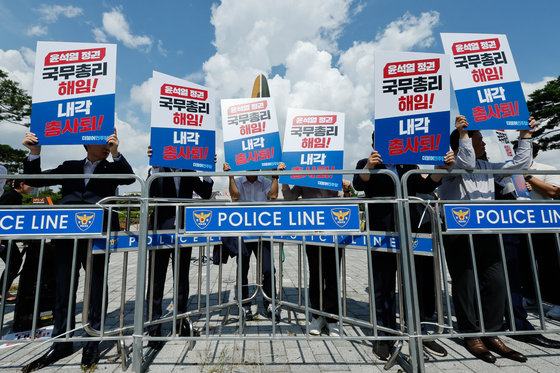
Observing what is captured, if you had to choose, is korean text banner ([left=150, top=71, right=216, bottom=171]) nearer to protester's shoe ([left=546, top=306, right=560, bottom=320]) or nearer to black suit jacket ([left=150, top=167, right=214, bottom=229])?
black suit jacket ([left=150, top=167, right=214, bottom=229])

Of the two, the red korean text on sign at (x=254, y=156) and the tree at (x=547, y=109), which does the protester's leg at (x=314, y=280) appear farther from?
the tree at (x=547, y=109)

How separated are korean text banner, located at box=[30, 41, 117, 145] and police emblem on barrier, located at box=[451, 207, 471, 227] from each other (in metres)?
3.63

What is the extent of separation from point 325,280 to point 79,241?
282 cm

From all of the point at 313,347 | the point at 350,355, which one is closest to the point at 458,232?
the point at 350,355

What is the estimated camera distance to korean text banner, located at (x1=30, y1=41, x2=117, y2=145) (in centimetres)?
300

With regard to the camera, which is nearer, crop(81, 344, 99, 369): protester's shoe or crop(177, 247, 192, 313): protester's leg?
crop(81, 344, 99, 369): protester's shoe

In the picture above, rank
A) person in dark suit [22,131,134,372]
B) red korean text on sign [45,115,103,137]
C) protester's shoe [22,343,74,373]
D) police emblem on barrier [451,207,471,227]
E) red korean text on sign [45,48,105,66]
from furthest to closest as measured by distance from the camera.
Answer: red korean text on sign [45,48,105,66], red korean text on sign [45,115,103,137], person in dark suit [22,131,134,372], police emblem on barrier [451,207,471,227], protester's shoe [22,343,74,373]

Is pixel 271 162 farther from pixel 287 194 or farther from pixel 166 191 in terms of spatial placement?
pixel 166 191

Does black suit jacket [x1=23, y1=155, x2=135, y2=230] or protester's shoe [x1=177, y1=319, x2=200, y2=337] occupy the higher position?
black suit jacket [x1=23, y1=155, x2=135, y2=230]

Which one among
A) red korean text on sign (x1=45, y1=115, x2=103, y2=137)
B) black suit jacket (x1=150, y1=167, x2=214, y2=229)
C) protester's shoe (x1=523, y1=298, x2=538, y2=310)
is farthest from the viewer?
protester's shoe (x1=523, y1=298, x2=538, y2=310)

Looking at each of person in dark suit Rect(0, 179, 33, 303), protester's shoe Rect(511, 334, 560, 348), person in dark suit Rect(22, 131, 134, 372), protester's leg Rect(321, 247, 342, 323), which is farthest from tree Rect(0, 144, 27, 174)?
protester's shoe Rect(511, 334, 560, 348)

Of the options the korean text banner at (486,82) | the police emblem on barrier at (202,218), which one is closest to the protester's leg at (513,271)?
the korean text banner at (486,82)

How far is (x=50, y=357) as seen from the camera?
2.79 m

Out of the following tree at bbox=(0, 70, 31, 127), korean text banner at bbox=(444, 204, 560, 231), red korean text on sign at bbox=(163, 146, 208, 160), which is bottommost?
korean text banner at bbox=(444, 204, 560, 231)
